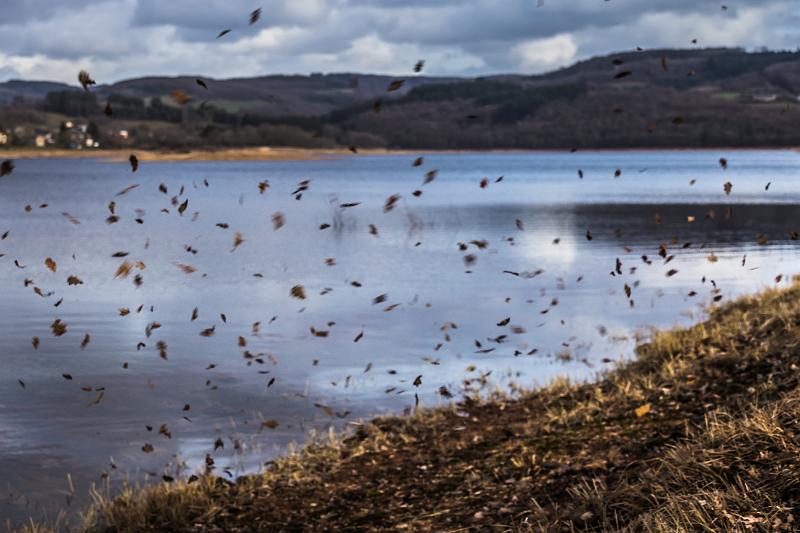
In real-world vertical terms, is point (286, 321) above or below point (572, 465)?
below

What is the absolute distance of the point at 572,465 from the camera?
27.3ft

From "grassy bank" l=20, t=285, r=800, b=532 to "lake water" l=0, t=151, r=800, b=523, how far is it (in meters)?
1.38

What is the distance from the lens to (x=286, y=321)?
19.3 m

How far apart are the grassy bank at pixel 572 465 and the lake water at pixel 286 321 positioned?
1382 mm

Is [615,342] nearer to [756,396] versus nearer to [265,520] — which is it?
[756,396]

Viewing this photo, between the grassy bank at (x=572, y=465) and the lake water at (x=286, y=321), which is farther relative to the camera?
the lake water at (x=286, y=321)

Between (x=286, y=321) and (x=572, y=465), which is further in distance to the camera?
(x=286, y=321)

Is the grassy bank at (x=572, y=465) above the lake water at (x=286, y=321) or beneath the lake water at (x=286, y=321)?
above

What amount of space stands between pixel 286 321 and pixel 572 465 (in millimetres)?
11636

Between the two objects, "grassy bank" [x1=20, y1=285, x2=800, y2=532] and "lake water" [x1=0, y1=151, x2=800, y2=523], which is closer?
"grassy bank" [x1=20, y1=285, x2=800, y2=532]

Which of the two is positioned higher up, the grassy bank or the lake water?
the grassy bank

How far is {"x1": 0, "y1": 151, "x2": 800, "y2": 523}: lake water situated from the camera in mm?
11703

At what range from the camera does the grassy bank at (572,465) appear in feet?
21.7

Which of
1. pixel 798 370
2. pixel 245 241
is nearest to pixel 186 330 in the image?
pixel 798 370
